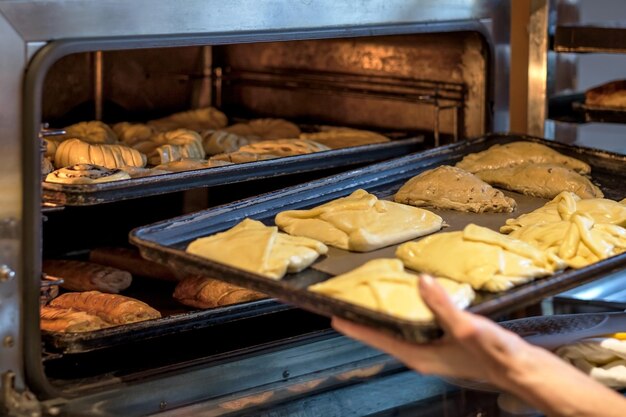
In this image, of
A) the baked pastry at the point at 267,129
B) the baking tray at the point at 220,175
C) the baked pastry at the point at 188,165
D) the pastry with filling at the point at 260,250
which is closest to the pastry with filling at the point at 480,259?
the pastry with filling at the point at 260,250

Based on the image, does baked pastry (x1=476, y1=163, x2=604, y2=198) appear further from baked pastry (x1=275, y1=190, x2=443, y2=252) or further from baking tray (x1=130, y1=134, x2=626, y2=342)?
baked pastry (x1=275, y1=190, x2=443, y2=252)

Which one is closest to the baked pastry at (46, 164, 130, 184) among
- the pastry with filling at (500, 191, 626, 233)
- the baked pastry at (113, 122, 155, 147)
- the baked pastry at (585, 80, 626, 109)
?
the baked pastry at (113, 122, 155, 147)

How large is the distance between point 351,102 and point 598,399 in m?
1.76

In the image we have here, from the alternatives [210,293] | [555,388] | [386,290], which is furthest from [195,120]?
[555,388]

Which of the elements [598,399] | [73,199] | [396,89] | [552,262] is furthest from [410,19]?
[598,399]

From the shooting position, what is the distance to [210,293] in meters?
2.46

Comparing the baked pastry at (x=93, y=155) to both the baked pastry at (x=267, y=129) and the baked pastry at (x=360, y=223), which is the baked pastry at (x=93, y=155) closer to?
the baked pastry at (x=360, y=223)

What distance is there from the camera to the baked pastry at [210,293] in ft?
7.97

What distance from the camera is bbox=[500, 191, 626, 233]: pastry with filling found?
222cm

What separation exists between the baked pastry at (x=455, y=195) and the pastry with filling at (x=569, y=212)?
89mm

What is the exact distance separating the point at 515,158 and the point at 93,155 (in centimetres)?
110

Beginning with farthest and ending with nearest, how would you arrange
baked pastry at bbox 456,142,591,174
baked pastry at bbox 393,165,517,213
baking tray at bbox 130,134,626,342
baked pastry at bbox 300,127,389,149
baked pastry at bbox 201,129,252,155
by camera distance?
1. baked pastry at bbox 300,127,389,149
2. baked pastry at bbox 201,129,252,155
3. baked pastry at bbox 456,142,591,174
4. baked pastry at bbox 393,165,517,213
5. baking tray at bbox 130,134,626,342

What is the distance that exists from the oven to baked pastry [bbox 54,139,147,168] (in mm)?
128

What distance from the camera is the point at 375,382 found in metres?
2.36
